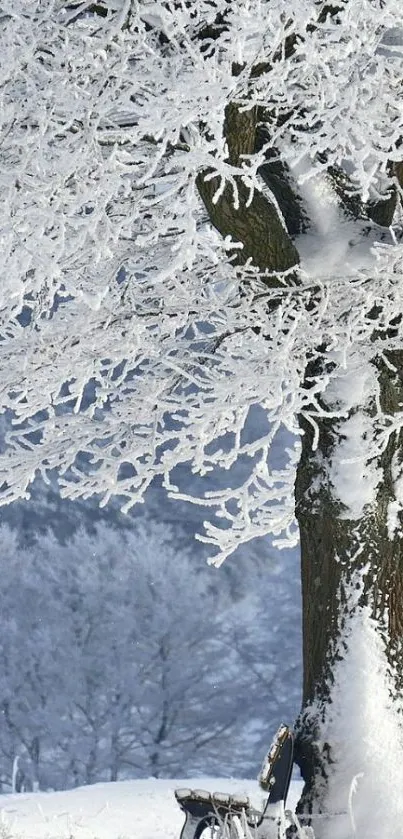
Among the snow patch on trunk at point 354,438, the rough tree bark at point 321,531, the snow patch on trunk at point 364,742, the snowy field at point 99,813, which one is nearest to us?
the snow patch on trunk at point 364,742

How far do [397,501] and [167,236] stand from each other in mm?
2250

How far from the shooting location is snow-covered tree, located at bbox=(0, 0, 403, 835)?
16.2 ft

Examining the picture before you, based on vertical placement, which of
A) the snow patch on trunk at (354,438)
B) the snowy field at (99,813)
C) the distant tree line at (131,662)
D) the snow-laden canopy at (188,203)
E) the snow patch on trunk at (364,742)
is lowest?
the distant tree line at (131,662)

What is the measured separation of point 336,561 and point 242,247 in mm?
1725

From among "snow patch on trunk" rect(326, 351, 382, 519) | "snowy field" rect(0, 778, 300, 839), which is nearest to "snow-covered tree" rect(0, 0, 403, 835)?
"snow patch on trunk" rect(326, 351, 382, 519)

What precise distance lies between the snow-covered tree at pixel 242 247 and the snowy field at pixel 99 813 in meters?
2.49

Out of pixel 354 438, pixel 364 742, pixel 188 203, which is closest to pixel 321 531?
pixel 354 438

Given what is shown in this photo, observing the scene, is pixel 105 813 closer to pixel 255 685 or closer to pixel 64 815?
pixel 64 815

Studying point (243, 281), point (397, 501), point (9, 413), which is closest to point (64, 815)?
point (397, 501)

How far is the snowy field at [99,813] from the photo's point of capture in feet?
25.6

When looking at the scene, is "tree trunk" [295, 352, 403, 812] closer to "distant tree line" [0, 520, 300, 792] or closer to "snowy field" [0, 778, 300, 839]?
"snowy field" [0, 778, 300, 839]

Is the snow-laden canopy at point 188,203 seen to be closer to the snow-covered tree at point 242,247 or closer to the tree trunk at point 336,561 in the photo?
the snow-covered tree at point 242,247

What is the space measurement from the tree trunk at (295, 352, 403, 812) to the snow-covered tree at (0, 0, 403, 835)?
0.04 feet

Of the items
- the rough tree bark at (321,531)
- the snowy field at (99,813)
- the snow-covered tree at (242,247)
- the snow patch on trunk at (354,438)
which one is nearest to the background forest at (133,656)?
the snowy field at (99,813)
